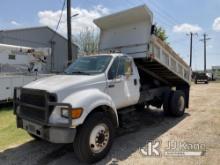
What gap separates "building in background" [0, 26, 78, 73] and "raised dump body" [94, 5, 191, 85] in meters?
15.7

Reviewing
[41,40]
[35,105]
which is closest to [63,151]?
[35,105]

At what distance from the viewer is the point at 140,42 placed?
6.90 metres

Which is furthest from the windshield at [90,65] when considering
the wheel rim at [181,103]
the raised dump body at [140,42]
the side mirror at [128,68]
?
the wheel rim at [181,103]

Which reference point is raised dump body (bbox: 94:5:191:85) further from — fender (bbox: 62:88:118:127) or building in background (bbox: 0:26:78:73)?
building in background (bbox: 0:26:78:73)

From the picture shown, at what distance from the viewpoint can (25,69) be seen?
1410 cm

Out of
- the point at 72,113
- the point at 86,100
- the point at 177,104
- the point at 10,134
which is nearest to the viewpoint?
the point at 72,113

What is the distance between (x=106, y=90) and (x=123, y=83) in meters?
0.68

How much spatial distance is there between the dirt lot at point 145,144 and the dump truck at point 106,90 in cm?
40

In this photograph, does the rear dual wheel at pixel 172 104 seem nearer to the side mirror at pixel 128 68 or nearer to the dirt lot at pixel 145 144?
the dirt lot at pixel 145 144

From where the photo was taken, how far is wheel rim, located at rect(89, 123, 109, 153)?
4.56 meters

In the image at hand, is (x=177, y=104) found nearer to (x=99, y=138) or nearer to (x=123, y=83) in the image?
(x=123, y=83)

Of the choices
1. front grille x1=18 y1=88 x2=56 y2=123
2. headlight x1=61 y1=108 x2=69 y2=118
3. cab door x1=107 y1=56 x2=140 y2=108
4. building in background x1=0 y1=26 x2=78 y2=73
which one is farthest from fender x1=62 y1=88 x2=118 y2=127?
building in background x1=0 y1=26 x2=78 y2=73

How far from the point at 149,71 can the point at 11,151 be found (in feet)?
15.4

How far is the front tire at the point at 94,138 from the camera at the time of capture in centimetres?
437
